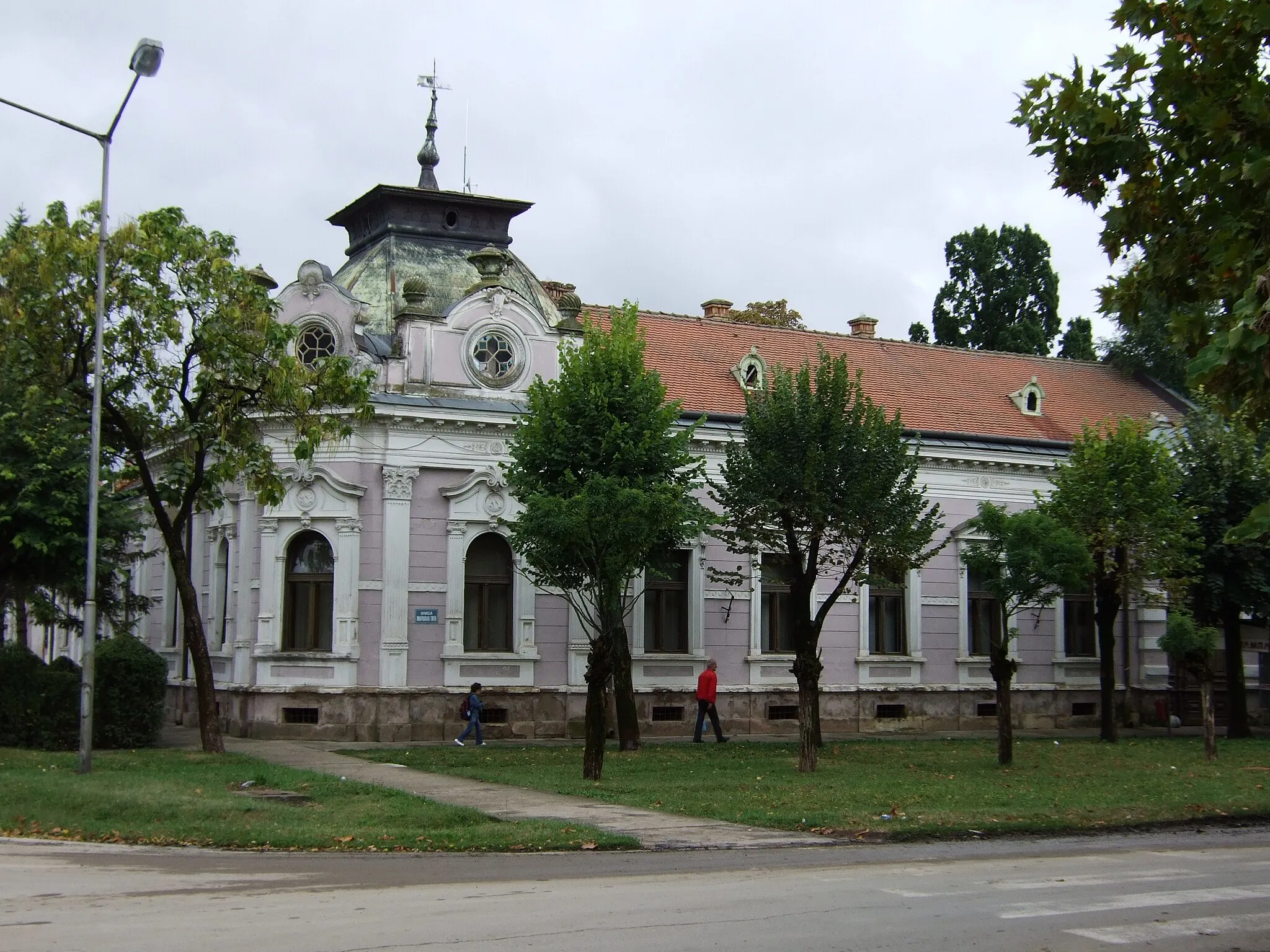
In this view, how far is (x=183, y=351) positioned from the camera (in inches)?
867

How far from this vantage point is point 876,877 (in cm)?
1209

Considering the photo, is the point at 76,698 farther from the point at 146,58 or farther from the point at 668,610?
the point at 668,610

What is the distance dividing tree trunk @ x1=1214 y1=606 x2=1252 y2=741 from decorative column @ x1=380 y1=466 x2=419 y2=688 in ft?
59.2

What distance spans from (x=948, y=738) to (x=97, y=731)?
17388mm

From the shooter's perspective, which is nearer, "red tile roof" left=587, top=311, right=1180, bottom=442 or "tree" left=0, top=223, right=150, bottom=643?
"tree" left=0, top=223, right=150, bottom=643

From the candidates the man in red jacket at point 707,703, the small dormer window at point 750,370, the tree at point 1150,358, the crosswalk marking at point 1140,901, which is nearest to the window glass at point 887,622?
the small dormer window at point 750,370

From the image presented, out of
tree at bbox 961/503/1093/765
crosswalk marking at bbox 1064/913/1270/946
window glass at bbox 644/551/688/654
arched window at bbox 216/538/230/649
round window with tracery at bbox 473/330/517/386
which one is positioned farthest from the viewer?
window glass at bbox 644/551/688/654

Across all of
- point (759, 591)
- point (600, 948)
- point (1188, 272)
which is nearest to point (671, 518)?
point (759, 591)

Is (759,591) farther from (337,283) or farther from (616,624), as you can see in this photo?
(337,283)

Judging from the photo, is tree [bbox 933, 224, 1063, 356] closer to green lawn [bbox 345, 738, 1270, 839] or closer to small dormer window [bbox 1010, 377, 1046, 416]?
small dormer window [bbox 1010, 377, 1046, 416]

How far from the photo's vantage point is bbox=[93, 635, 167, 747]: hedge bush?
23406mm

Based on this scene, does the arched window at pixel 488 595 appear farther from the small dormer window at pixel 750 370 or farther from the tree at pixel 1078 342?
the tree at pixel 1078 342

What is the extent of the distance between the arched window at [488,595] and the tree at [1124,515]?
11.1 meters

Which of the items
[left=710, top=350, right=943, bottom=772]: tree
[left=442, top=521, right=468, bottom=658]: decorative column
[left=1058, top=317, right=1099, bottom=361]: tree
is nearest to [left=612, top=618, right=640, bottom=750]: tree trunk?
[left=710, top=350, right=943, bottom=772]: tree
